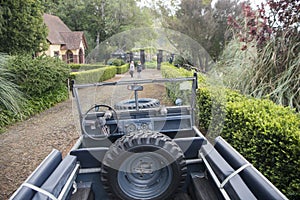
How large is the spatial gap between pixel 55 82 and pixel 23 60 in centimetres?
159

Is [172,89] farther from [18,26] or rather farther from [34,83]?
[18,26]

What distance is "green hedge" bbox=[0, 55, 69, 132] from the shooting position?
7.06m

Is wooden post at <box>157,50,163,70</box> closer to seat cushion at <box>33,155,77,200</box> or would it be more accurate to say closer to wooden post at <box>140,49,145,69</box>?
wooden post at <box>140,49,145,69</box>

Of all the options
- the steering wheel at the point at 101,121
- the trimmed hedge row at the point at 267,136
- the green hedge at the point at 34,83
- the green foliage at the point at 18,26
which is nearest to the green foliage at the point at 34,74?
the green hedge at the point at 34,83

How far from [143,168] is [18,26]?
9.08 meters

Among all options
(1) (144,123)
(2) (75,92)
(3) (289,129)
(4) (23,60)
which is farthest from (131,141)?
(4) (23,60)

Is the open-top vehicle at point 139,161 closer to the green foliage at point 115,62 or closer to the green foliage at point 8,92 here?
the green foliage at point 115,62

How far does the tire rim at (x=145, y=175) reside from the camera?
2184mm

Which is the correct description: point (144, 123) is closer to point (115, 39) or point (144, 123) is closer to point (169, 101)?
point (115, 39)

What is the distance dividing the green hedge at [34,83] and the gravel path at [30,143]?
12.1 inches

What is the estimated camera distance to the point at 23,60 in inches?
308

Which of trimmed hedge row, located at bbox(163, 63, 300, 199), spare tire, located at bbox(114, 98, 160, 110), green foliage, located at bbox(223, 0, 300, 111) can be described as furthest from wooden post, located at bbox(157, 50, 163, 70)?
green foliage, located at bbox(223, 0, 300, 111)

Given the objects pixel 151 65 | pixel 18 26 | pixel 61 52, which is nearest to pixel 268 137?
pixel 151 65

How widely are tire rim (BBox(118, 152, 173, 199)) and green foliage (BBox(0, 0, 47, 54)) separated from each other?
870 cm
